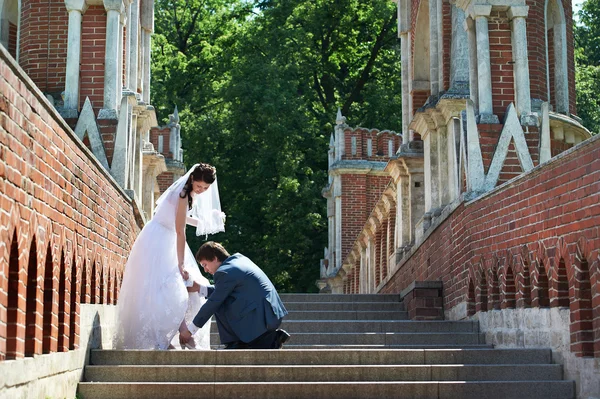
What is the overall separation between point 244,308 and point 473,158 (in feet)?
14.4

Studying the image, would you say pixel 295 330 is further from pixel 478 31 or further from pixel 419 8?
pixel 419 8

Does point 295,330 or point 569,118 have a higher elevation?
point 569,118

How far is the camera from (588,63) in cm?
3566

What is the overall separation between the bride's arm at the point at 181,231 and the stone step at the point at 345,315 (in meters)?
3.58

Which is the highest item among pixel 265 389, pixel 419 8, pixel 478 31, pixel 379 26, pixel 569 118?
pixel 379 26

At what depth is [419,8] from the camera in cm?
1880

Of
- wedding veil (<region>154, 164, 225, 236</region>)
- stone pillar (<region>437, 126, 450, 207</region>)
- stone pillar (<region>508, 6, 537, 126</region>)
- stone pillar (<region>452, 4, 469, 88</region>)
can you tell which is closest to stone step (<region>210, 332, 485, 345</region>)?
wedding veil (<region>154, 164, 225, 236</region>)

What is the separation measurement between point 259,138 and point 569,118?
19.9m

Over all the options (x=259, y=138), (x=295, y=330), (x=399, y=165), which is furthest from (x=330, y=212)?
(x=295, y=330)

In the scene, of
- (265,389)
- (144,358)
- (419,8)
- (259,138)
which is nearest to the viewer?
(265,389)

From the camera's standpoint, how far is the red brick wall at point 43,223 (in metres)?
6.33

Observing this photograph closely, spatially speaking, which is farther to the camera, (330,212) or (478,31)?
(330,212)

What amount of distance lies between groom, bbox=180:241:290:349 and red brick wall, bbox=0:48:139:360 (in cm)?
111

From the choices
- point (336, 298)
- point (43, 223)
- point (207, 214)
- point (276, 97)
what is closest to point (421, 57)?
point (336, 298)
